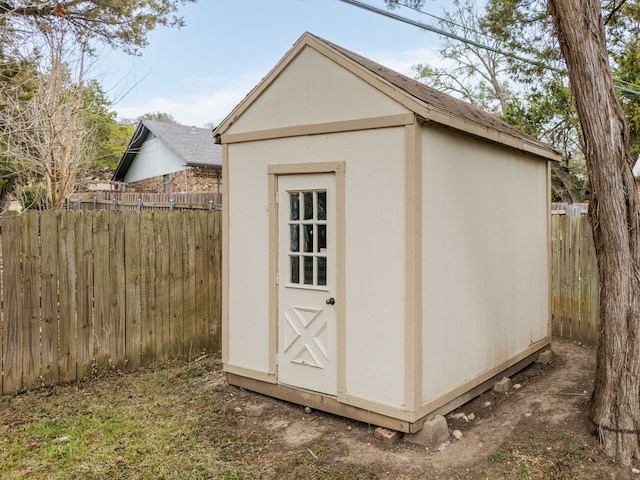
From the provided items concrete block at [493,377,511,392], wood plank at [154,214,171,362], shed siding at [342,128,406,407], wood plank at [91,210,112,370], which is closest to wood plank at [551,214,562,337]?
concrete block at [493,377,511,392]

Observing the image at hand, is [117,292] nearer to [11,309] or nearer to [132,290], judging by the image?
[132,290]

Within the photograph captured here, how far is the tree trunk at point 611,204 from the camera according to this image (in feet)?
10.8

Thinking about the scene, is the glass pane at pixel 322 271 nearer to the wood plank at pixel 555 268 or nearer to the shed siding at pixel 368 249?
the shed siding at pixel 368 249

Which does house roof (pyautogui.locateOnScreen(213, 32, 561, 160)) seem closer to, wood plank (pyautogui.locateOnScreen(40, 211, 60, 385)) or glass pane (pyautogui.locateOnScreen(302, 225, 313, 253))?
glass pane (pyautogui.locateOnScreen(302, 225, 313, 253))

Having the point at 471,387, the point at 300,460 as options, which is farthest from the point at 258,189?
the point at 471,387

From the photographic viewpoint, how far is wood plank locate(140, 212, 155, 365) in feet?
17.0

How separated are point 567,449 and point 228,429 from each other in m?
2.58

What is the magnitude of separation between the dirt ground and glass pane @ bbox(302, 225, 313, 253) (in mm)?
1461

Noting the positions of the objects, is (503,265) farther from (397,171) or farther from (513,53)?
(513,53)

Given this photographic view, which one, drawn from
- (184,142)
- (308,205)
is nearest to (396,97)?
(308,205)

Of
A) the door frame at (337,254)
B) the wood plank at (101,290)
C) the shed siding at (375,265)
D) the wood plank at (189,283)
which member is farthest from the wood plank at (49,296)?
the shed siding at (375,265)

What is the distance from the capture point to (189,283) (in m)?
5.60

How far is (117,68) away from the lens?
7.75 metres

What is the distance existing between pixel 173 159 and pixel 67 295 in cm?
1123
